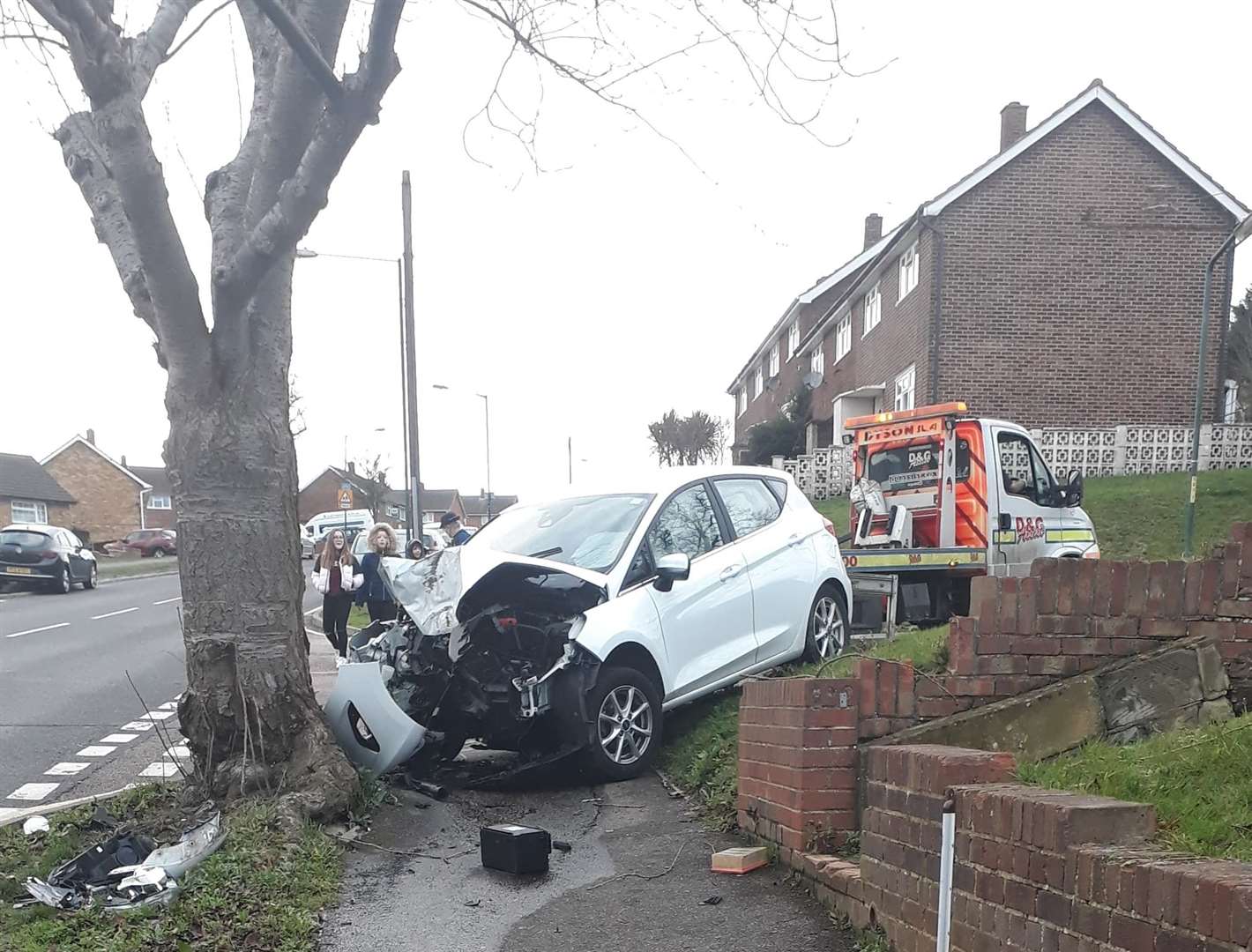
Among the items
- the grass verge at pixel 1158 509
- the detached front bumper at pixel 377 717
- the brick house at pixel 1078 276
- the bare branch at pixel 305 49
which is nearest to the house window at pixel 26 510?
the grass verge at pixel 1158 509

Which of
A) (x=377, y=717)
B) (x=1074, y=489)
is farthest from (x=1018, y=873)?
(x=1074, y=489)

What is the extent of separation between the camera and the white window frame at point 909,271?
2348 centimetres

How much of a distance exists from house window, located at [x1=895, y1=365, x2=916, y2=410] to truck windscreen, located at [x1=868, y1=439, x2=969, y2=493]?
476 inches

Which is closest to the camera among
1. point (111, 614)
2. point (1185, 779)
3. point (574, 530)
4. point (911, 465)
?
point (1185, 779)

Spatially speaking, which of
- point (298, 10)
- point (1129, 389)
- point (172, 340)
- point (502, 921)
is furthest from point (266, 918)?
point (1129, 389)

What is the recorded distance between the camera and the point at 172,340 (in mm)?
5238

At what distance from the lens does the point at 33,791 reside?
22.2 feet

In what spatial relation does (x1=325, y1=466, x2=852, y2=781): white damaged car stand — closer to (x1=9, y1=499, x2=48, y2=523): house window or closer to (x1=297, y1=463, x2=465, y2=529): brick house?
(x1=297, y1=463, x2=465, y2=529): brick house

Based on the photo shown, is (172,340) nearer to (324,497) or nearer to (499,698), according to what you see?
(499,698)

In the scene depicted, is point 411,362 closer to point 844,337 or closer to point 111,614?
point 111,614

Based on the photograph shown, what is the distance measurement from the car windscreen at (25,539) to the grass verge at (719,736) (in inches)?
895

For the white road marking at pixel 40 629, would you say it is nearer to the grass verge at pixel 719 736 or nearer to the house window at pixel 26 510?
the grass verge at pixel 719 736

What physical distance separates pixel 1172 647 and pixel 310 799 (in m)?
4.08

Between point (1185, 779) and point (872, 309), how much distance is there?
2618cm
